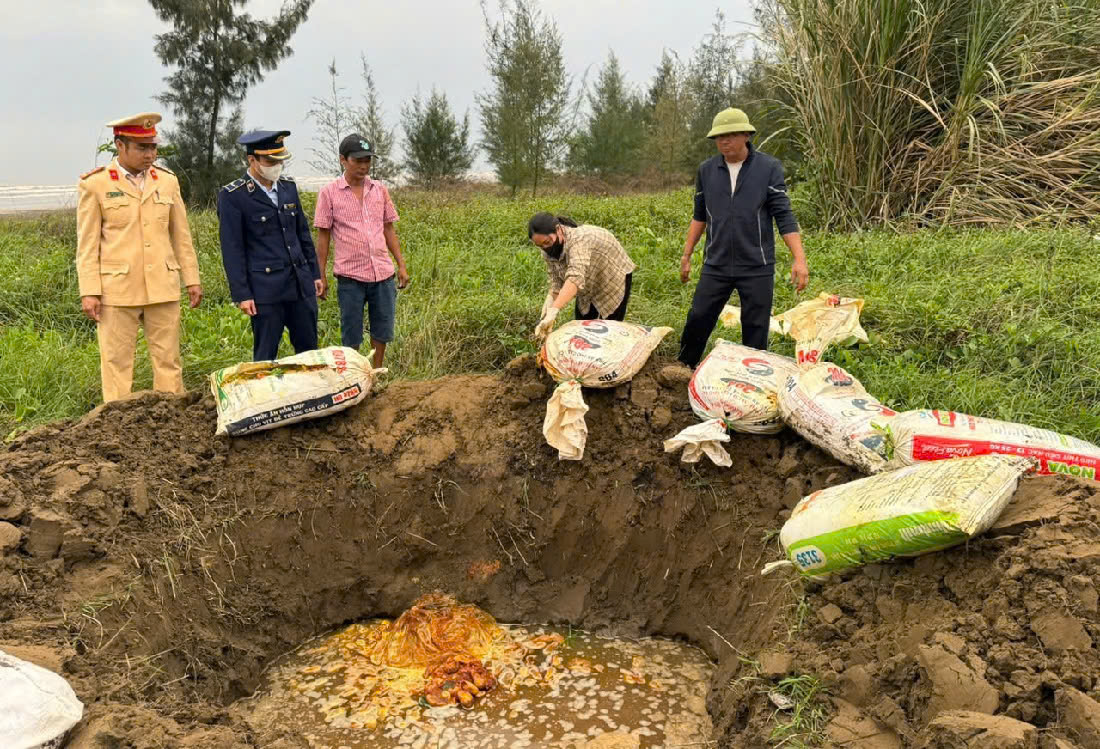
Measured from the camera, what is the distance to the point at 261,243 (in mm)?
3982

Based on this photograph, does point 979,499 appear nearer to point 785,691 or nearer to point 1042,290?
point 785,691

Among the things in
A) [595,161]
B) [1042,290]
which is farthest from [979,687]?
[595,161]

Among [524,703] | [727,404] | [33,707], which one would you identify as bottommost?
[524,703]

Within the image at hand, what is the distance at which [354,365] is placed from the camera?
12.1 feet

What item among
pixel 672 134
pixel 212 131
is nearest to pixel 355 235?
pixel 212 131

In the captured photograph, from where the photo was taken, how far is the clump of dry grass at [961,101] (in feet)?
22.7

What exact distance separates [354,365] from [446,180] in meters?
14.7

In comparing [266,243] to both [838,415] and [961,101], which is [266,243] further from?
[961,101]

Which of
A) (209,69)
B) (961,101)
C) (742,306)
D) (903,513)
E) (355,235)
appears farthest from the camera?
(209,69)

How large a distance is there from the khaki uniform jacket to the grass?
0.80m

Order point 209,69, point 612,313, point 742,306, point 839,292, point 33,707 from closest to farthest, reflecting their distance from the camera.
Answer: point 33,707
point 742,306
point 612,313
point 839,292
point 209,69

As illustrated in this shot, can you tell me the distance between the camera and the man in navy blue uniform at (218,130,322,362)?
12.8ft

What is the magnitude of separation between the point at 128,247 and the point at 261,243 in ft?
2.21

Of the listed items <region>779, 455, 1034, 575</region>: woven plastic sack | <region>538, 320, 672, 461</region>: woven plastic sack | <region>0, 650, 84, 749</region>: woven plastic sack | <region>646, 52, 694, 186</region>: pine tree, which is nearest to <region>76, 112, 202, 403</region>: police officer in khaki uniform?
<region>538, 320, 672, 461</region>: woven plastic sack
